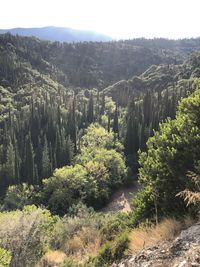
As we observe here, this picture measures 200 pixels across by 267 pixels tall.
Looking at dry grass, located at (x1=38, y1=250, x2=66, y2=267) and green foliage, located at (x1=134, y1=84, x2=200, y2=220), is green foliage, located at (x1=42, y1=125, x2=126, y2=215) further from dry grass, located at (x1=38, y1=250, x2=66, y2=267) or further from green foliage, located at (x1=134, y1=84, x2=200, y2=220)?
green foliage, located at (x1=134, y1=84, x2=200, y2=220)

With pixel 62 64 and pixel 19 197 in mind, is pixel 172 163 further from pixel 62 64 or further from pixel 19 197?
pixel 62 64

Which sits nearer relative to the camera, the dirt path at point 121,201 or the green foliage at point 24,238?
the green foliage at point 24,238

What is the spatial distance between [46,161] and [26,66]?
9945cm

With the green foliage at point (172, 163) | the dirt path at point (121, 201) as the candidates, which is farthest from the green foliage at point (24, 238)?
the dirt path at point (121, 201)

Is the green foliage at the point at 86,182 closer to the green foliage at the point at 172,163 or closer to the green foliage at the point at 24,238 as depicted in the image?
the green foliage at the point at 24,238

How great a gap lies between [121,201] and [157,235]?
40.5 metres

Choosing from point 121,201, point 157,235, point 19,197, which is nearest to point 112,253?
point 157,235

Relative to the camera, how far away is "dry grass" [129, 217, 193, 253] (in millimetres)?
10555

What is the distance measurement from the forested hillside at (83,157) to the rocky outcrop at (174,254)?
118 centimetres

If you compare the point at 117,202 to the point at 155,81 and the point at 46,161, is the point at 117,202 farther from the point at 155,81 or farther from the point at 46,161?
the point at 155,81

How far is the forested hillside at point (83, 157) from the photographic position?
47.4ft

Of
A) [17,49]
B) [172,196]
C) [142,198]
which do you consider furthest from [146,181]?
[17,49]

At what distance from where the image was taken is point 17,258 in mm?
18484

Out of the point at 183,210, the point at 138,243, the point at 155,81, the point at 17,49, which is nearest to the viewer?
the point at 138,243
